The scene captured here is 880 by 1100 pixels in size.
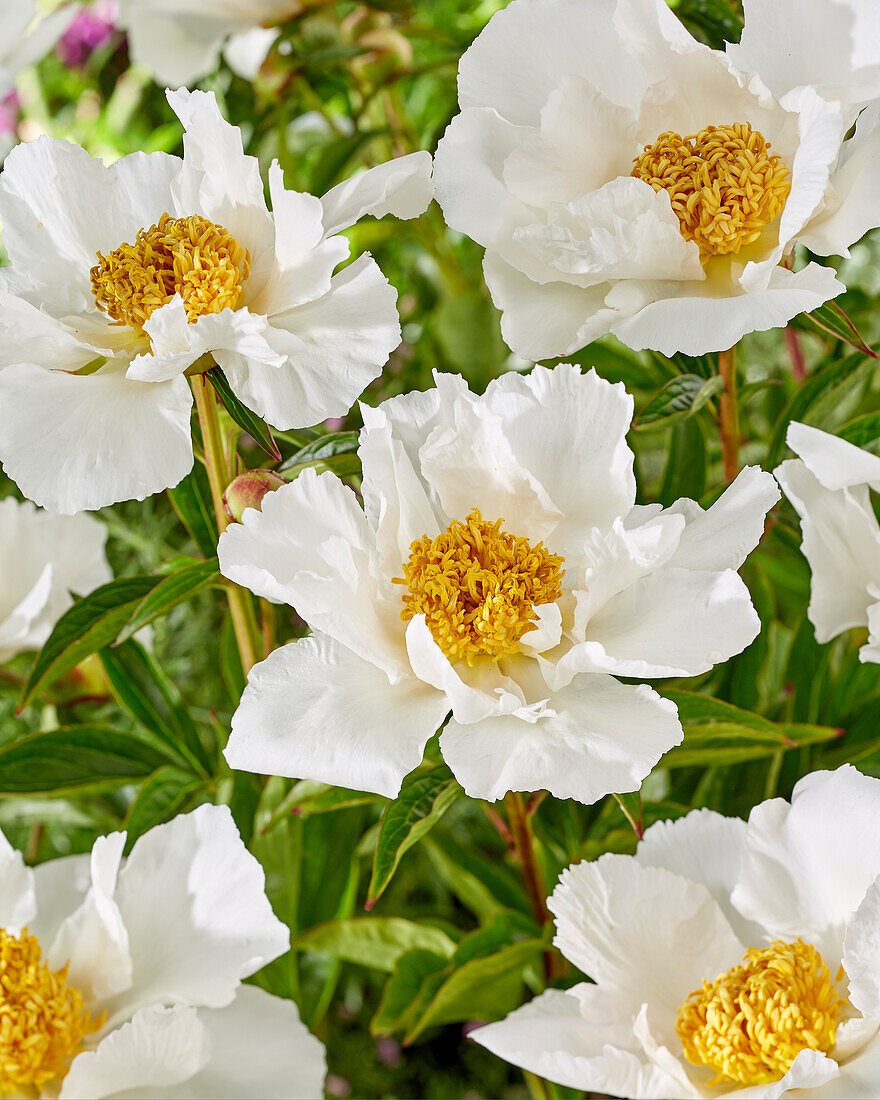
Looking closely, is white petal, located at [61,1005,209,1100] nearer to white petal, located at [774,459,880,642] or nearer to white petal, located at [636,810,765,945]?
white petal, located at [636,810,765,945]

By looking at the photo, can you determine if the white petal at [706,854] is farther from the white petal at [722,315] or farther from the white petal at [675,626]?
the white petal at [722,315]

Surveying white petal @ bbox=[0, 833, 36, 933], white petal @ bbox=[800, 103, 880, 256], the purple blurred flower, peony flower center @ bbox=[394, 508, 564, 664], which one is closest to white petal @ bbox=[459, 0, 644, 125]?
white petal @ bbox=[800, 103, 880, 256]

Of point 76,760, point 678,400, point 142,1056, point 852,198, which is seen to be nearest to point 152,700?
point 76,760

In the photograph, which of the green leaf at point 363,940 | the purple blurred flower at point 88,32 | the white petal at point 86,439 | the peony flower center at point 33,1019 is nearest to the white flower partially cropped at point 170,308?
the white petal at point 86,439

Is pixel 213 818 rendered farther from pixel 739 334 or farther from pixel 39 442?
pixel 739 334

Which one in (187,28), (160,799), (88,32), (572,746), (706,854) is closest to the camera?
(572,746)

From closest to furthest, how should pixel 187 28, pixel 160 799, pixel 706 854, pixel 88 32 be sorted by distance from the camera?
pixel 706 854 → pixel 160 799 → pixel 187 28 → pixel 88 32

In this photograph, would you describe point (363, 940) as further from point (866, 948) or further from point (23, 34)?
point (23, 34)
